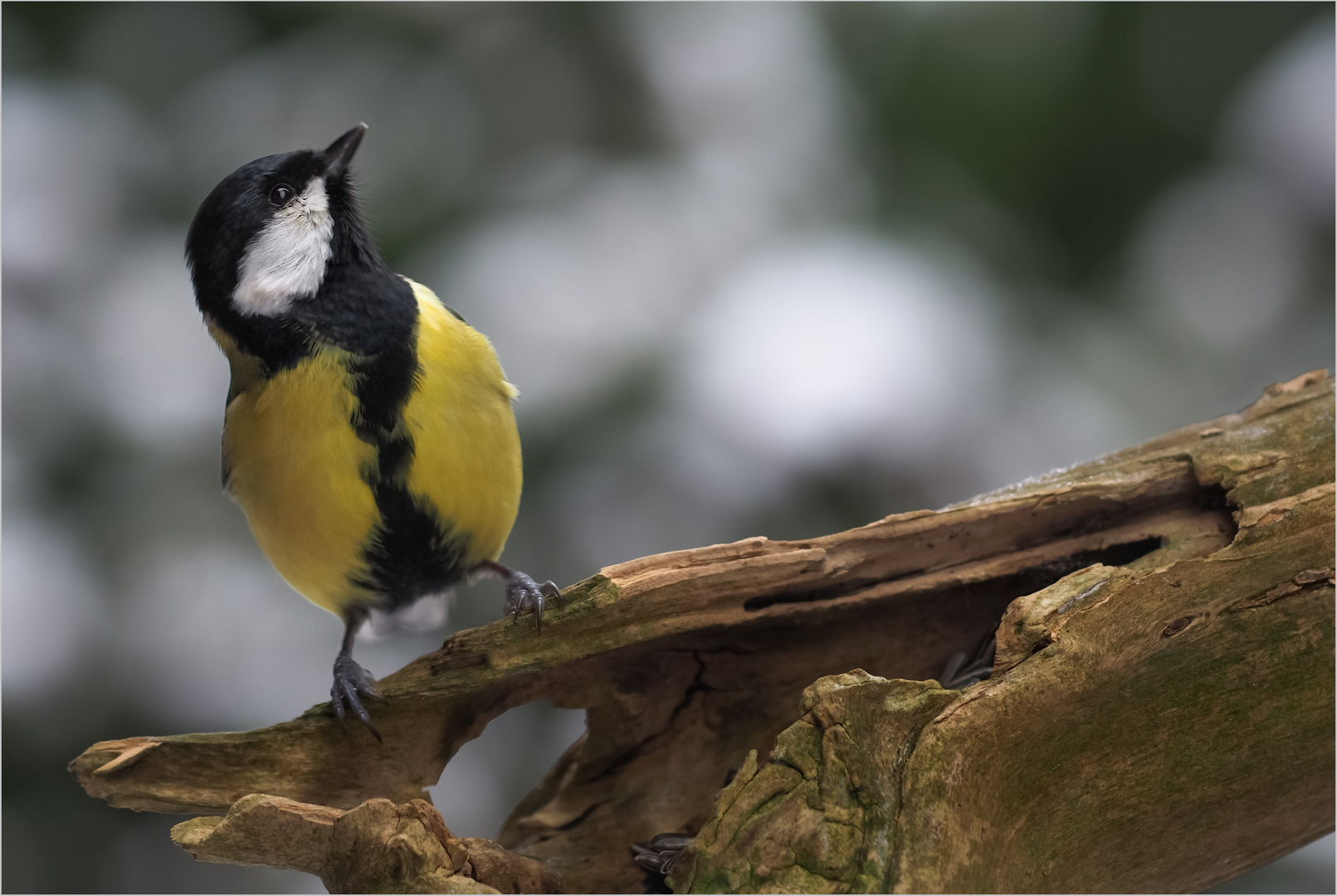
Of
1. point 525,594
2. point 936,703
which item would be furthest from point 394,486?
point 936,703

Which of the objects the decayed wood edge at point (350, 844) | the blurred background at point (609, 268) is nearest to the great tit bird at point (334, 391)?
the decayed wood edge at point (350, 844)

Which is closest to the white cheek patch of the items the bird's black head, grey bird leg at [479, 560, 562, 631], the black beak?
the bird's black head

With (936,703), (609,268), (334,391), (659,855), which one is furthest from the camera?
(609,268)

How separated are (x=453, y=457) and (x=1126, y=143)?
183 cm

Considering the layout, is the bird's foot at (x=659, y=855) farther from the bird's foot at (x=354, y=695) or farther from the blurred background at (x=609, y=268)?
the blurred background at (x=609, y=268)

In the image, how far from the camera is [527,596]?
122cm

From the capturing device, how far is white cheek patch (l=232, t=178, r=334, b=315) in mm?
1341

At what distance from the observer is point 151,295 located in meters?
2.27

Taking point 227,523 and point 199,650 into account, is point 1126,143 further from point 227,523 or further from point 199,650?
point 199,650

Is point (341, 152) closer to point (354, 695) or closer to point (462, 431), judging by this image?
point (462, 431)

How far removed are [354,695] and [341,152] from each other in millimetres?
788

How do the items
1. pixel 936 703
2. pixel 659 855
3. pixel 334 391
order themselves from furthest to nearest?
pixel 334 391 < pixel 659 855 < pixel 936 703

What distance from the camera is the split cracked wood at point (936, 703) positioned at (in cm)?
90

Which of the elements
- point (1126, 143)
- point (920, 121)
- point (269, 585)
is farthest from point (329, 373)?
point (1126, 143)
